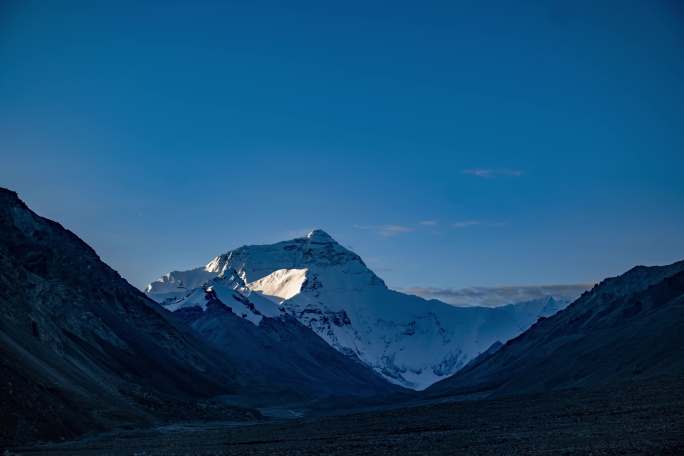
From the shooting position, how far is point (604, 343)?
117 metres

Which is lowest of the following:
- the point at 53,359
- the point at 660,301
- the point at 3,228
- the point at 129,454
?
the point at 129,454

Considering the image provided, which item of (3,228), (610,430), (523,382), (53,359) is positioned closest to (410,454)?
(610,430)

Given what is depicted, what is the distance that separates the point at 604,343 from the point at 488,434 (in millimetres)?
69107

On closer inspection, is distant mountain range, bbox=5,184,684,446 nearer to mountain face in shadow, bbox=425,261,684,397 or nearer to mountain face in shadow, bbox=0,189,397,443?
mountain face in shadow, bbox=0,189,397,443

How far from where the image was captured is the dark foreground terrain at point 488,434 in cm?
4300

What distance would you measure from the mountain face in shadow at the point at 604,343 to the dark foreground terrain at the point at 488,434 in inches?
558

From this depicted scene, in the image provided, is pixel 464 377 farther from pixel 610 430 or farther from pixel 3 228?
pixel 610 430

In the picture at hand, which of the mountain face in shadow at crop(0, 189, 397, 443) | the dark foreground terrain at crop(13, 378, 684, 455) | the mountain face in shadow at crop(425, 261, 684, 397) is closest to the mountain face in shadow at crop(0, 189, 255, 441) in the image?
the mountain face in shadow at crop(0, 189, 397, 443)

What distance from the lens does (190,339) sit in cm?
19000

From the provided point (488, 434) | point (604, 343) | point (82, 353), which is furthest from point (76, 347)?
point (604, 343)

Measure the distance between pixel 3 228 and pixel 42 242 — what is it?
22.3 ft

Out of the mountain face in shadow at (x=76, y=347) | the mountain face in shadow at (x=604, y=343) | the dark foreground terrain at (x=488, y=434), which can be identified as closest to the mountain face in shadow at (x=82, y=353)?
the mountain face in shadow at (x=76, y=347)

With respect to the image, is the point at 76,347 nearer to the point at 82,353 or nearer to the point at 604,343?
the point at 82,353

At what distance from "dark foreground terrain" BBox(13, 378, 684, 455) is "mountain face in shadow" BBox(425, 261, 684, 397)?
46.5 feet
